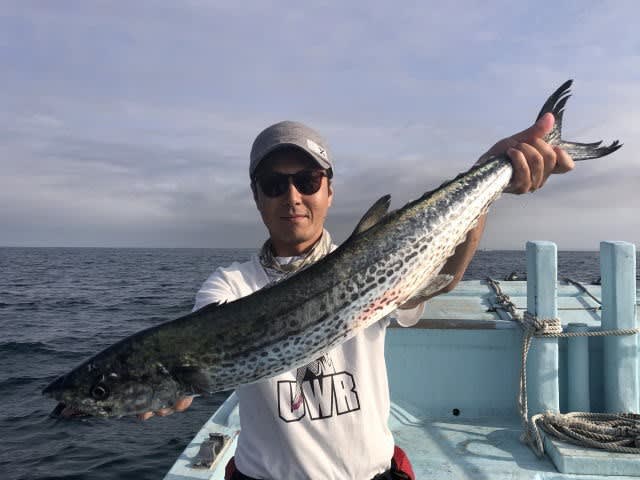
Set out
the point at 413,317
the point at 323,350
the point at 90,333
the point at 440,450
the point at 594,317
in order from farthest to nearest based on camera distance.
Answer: the point at 90,333
the point at 594,317
the point at 440,450
the point at 413,317
the point at 323,350

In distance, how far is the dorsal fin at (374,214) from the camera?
9.62 feet

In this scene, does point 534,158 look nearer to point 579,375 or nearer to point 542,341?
point 542,341

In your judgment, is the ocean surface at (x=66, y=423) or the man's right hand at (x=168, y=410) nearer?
the man's right hand at (x=168, y=410)

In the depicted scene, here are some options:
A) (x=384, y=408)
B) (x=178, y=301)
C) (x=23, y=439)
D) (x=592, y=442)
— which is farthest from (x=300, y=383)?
(x=178, y=301)

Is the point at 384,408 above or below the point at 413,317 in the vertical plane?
below

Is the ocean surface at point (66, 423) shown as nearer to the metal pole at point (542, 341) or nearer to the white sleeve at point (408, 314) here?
the white sleeve at point (408, 314)

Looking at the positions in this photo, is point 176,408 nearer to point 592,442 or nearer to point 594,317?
point 592,442

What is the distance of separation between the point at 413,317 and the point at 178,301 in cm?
3100

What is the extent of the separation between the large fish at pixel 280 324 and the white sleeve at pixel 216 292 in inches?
4.5

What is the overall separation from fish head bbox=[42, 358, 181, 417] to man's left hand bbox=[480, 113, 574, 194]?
2544 mm

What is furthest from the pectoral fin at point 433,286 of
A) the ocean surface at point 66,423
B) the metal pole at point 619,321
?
the metal pole at point 619,321

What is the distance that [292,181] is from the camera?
297 cm

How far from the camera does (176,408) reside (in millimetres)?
2889

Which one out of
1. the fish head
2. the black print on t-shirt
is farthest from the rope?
the fish head
